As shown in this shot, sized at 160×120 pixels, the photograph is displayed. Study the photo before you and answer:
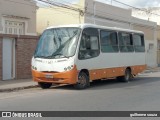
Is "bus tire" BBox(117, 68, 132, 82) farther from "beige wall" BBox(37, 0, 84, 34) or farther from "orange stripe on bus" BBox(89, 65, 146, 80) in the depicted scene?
"beige wall" BBox(37, 0, 84, 34)

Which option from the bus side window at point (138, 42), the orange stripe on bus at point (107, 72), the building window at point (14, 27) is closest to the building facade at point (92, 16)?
the building window at point (14, 27)

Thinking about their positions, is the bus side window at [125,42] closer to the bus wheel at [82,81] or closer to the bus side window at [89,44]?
the bus side window at [89,44]

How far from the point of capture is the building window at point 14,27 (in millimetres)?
23578

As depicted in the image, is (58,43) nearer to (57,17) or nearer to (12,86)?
(12,86)

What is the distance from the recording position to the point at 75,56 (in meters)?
16.1

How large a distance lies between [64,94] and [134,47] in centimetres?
914

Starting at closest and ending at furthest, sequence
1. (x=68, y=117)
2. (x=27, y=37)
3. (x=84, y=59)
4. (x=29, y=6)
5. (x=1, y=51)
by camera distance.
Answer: (x=68, y=117)
(x=84, y=59)
(x=1, y=51)
(x=27, y=37)
(x=29, y=6)

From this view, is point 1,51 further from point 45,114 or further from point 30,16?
point 45,114

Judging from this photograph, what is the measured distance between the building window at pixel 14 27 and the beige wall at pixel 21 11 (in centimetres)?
29

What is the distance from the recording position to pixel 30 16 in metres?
25.2

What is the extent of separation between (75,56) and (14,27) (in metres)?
9.23

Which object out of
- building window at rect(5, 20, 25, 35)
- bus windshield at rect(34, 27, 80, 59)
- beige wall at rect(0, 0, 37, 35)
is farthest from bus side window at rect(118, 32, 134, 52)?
building window at rect(5, 20, 25, 35)

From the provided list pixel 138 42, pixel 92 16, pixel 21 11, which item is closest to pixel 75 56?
pixel 138 42

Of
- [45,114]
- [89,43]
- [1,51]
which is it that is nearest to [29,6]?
[1,51]
